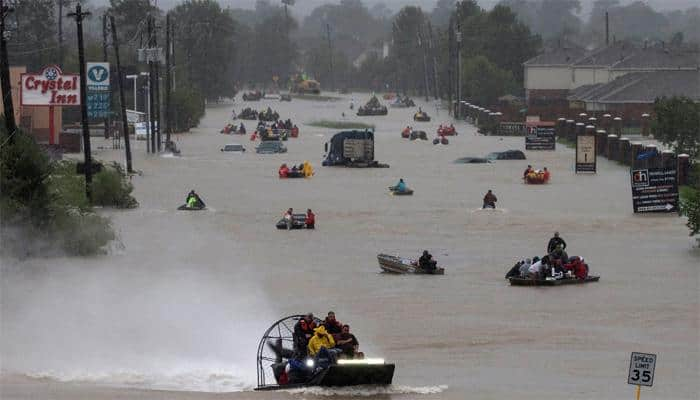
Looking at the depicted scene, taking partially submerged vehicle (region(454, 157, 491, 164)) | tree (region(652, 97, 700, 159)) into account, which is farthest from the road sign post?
partially submerged vehicle (region(454, 157, 491, 164))

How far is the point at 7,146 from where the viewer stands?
43.6m

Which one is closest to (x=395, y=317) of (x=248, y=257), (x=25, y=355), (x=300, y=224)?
(x=25, y=355)

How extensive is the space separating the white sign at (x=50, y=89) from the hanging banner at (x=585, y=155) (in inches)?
943

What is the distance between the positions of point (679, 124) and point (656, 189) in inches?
967

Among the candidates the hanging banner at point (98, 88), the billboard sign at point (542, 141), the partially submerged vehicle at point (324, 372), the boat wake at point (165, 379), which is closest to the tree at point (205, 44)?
the billboard sign at point (542, 141)

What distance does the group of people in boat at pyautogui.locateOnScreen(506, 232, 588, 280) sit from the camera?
39.9 m

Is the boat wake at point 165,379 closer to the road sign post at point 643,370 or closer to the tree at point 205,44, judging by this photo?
the road sign post at point 643,370

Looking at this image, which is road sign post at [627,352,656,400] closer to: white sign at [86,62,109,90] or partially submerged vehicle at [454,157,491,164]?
white sign at [86,62,109,90]

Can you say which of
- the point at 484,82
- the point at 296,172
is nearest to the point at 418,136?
the point at 296,172

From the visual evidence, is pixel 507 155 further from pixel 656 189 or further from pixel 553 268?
pixel 553 268

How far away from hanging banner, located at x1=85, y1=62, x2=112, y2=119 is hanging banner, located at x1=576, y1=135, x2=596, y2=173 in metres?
23.7

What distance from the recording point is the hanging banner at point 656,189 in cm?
5684

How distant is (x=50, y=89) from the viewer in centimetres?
7450

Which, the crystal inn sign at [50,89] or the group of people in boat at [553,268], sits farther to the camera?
the crystal inn sign at [50,89]
